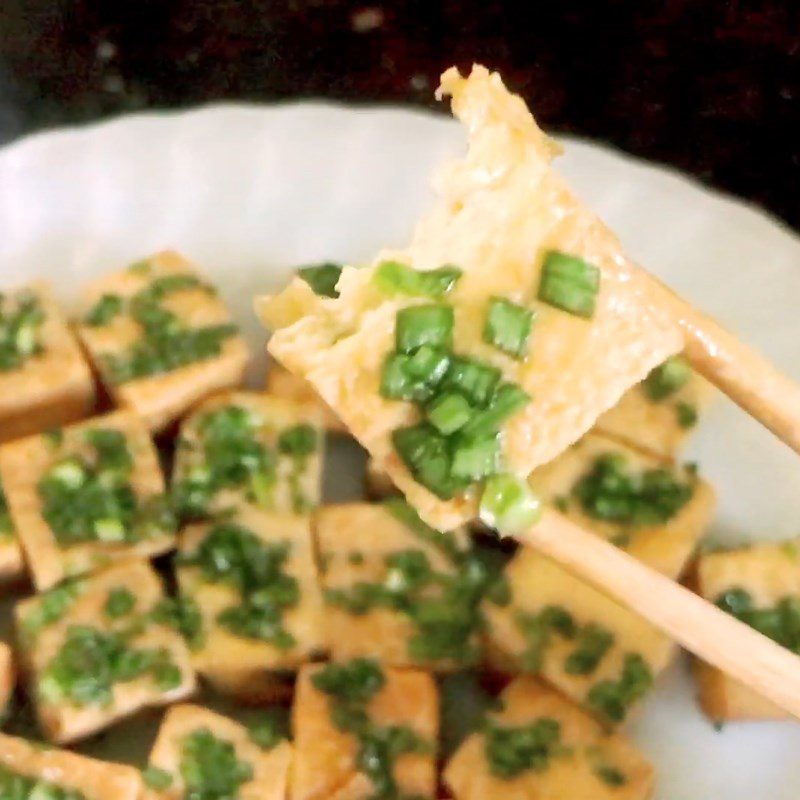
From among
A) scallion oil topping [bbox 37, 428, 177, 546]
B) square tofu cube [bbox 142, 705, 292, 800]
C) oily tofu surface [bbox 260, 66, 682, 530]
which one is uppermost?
oily tofu surface [bbox 260, 66, 682, 530]

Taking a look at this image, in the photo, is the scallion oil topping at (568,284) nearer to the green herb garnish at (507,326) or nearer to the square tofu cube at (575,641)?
the green herb garnish at (507,326)

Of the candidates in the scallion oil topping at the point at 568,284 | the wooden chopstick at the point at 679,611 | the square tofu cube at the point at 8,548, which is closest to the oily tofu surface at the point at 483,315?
the scallion oil topping at the point at 568,284

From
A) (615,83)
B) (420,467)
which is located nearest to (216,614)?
(420,467)

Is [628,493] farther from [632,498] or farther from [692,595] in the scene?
[692,595]

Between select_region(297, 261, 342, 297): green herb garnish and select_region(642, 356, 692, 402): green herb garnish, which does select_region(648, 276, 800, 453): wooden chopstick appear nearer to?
select_region(642, 356, 692, 402): green herb garnish

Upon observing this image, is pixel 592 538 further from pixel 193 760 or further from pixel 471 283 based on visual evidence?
pixel 193 760

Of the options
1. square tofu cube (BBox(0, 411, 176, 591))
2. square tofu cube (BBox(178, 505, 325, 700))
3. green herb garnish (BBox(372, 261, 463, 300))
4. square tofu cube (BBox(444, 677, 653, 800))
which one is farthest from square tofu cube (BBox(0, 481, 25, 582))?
green herb garnish (BBox(372, 261, 463, 300))

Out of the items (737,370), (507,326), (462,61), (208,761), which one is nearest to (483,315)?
(507,326)
